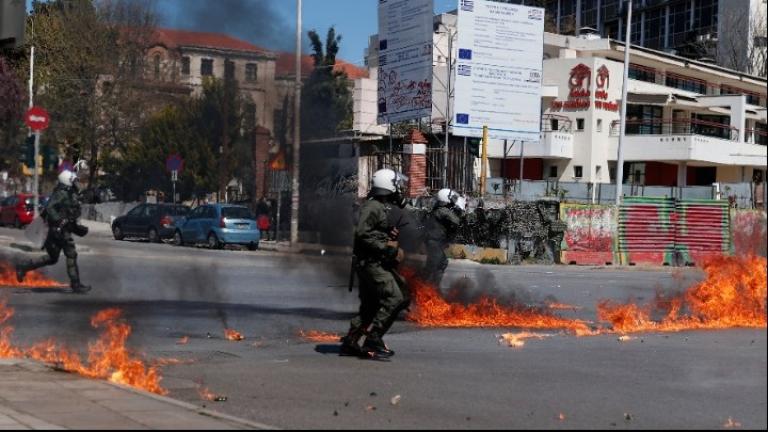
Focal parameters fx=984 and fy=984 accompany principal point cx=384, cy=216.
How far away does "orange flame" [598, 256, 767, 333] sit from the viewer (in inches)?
430

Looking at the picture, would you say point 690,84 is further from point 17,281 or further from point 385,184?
point 17,281

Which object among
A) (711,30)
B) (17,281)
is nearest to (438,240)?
(711,30)

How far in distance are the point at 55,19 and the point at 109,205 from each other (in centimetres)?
246

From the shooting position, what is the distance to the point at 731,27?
8500 mm

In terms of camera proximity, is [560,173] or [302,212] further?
[560,173]

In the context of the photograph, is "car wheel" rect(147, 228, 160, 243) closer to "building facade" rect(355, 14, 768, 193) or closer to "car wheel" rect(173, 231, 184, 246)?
"car wheel" rect(173, 231, 184, 246)

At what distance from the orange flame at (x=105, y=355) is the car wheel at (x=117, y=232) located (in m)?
1.35

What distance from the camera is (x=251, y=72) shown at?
11.7m

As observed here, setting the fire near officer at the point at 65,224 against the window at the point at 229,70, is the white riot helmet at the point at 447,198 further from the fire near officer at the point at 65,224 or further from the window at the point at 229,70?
the fire near officer at the point at 65,224

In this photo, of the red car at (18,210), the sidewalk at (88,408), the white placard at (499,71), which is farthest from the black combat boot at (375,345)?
the white placard at (499,71)

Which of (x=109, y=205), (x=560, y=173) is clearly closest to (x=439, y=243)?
(x=109, y=205)

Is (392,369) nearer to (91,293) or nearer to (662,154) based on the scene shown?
(662,154)

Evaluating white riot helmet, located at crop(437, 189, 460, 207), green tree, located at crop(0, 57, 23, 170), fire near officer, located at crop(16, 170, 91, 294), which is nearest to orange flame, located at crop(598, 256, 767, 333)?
white riot helmet, located at crop(437, 189, 460, 207)

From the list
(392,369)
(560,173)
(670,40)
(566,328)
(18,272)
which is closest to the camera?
(392,369)
